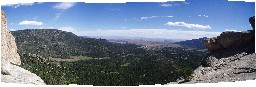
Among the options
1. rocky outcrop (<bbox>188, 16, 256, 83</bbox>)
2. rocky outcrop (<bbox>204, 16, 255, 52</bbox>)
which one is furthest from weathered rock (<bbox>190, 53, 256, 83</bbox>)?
rocky outcrop (<bbox>204, 16, 255, 52</bbox>)

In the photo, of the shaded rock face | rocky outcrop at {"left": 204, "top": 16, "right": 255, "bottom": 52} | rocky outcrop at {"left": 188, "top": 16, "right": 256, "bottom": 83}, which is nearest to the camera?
rocky outcrop at {"left": 188, "top": 16, "right": 256, "bottom": 83}

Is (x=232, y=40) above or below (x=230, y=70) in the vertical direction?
above

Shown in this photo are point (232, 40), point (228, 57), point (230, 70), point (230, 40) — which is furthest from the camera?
point (230, 40)

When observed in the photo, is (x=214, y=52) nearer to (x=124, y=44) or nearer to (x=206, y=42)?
(x=206, y=42)

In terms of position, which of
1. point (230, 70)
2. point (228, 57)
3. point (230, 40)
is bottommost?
point (230, 70)

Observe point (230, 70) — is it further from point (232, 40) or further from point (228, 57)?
point (232, 40)

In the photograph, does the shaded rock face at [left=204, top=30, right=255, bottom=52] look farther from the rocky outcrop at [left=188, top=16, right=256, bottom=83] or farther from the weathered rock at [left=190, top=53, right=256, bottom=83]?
the weathered rock at [left=190, top=53, right=256, bottom=83]

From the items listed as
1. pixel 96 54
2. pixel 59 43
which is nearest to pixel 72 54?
pixel 96 54

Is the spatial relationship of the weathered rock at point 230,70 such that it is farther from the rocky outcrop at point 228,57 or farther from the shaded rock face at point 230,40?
the shaded rock face at point 230,40

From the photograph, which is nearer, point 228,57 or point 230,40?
point 228,57

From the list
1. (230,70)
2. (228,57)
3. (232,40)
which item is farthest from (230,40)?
(230,70)
